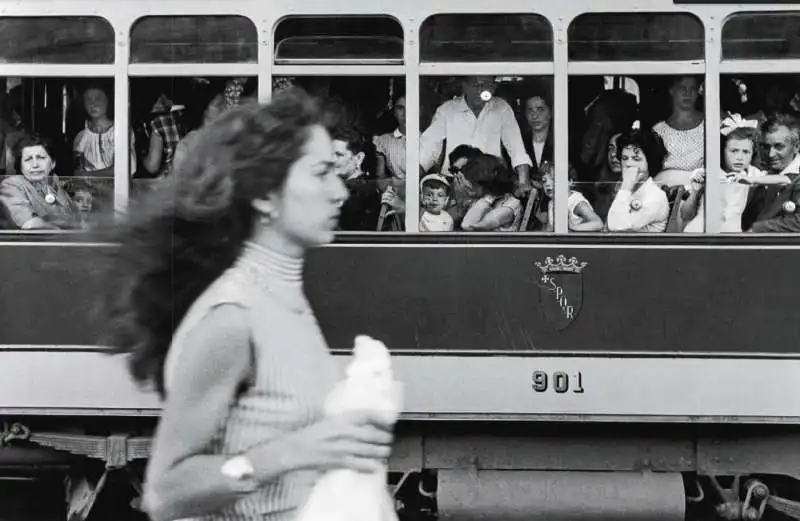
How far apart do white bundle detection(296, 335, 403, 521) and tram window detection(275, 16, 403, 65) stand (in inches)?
173

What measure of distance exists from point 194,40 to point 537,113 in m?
1.81

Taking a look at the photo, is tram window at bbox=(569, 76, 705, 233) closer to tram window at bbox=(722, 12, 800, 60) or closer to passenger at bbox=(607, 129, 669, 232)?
passenger at bbox=(607, 129, 669, 232)

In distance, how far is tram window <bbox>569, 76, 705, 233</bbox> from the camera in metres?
6.27

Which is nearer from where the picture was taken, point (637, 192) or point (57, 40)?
point (637, 192)

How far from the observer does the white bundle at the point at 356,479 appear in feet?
6.59

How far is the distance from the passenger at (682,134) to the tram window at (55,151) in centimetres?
275

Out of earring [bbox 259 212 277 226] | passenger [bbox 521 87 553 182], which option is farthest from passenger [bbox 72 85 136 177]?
earring [bbox 259 212 277 226]

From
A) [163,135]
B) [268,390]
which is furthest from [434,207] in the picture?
[268,390]

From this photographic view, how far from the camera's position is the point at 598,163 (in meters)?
6.29

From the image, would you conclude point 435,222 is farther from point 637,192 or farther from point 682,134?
point 682,134

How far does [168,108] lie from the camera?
21.1 ft

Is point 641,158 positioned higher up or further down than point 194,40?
further down

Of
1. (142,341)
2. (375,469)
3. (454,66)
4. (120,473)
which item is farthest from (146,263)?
(120,473)

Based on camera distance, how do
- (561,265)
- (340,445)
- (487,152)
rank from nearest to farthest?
(340,445) < (561,265) < (487,152)
